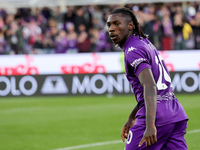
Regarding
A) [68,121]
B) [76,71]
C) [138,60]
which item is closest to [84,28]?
[76,71]

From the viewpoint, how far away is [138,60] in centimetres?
397

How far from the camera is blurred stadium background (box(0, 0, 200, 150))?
1006cm

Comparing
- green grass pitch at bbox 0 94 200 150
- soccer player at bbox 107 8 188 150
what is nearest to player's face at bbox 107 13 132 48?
soccer player at bbox 107 8 188 150

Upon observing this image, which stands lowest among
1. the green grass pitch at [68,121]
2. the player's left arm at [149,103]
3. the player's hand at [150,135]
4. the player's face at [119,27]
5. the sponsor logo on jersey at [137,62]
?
the green grass pitch at [68,121]

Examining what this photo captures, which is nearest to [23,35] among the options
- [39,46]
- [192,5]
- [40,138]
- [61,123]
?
[39,46]

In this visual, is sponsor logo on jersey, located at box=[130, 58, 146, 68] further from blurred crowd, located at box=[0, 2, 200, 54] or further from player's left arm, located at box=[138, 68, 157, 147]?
blurred crowd, located at box=[0, 2, 200, 54]

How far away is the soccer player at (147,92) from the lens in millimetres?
3928

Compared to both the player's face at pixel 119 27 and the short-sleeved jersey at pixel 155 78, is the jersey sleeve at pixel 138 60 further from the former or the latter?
the player's face at pixel 119 27

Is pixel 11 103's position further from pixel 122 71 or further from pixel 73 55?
pixel 122 71

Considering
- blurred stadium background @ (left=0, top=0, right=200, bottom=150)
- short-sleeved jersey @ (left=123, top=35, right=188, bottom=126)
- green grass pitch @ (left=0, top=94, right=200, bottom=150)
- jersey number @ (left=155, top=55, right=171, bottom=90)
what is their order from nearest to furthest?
short-sleeved jersey @ (left=123, top=35, right=188, bottom=126)
jersey number @ (left=155, top=55, right=171, bottom=90)
green grass pitch @ (left=0, top=94, right=200, bottom=150)
blurred stadium background @ (left=0, top=0, right=200, bottom=150)

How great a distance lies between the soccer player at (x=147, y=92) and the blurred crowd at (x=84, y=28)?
15.0m

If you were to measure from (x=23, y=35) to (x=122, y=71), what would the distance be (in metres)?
6.33

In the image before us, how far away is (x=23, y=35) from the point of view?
21047 millimetres

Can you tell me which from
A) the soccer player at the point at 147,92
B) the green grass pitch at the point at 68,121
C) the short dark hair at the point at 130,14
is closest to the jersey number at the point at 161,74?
the soccer player at the point at 147,92
